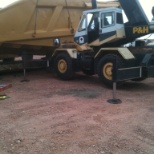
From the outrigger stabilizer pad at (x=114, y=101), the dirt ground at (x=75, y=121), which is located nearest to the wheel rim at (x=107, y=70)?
the dirt ground at (x=75, y=121)

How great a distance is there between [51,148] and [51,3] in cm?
733

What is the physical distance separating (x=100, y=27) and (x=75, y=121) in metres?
4.68

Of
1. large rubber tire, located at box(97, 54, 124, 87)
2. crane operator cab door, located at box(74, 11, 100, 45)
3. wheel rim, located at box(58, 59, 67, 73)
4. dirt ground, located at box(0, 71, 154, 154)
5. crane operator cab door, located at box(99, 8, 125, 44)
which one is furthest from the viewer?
wheel rim, located at box(58, 59, 67, 73)

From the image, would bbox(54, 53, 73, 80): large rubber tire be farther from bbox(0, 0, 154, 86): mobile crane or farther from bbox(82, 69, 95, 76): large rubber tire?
bbox(82, 69, 95, 76): large rubber tire

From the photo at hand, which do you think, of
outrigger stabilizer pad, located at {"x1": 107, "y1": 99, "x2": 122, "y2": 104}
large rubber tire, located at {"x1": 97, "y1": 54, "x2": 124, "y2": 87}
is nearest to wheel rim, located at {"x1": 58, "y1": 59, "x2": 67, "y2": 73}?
large rubber tire, located at {"x1": 97, "y1": 54, "x2": 124, "y2": 87}

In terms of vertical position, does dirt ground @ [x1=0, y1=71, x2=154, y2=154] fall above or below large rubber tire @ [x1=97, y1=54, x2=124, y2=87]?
below

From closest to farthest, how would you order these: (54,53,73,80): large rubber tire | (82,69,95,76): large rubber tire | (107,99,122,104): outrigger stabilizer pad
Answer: (107,99,122,104): outrigger stabilizer pad, (54,53,73,80): large rubber tire, (82,69,95,76): large rubber tire

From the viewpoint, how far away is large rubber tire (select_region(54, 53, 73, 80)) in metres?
9.61

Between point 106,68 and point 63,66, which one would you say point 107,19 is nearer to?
point 106,68

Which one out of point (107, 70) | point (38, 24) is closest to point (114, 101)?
point (107, 70)

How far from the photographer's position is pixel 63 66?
9.87 metres

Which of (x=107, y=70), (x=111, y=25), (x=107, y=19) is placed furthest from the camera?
(x=107, y=19)

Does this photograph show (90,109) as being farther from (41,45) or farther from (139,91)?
(41,45)

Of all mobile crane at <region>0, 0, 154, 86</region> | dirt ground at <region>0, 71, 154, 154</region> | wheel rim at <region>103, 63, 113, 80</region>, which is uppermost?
mobile crane at <region>0, 0, 154, 86</region>
